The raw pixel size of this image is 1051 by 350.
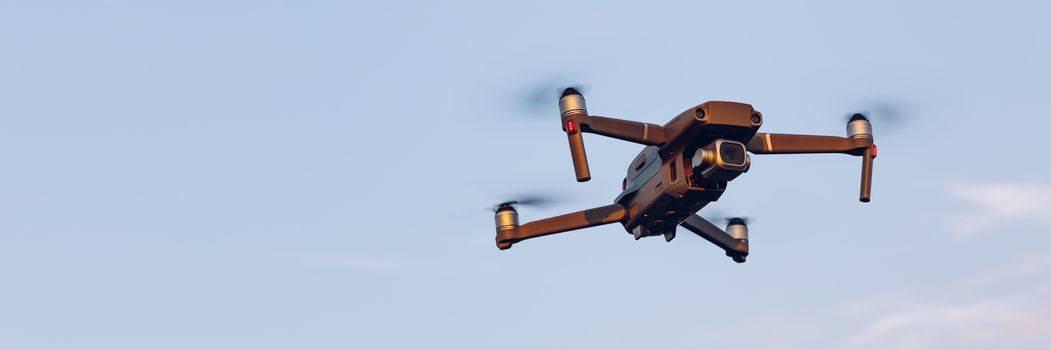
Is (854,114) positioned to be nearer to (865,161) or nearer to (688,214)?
(865,161)

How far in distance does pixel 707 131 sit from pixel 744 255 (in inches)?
412

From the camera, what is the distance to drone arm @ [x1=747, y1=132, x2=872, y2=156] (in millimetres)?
43594

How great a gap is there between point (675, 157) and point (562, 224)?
494 cm

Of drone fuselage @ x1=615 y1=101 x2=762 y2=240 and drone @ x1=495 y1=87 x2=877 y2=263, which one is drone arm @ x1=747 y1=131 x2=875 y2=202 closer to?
drone @ x1=495 y1=87 x2=877 y2=263

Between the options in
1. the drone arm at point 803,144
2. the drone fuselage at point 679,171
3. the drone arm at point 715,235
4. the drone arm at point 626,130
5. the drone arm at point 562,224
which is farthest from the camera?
the drone arm at point 715,235

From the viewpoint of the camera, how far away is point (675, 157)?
4269 centimetres

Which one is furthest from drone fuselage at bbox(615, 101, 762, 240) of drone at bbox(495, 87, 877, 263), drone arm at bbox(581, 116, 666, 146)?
drone arm at bbox(581, 116, 666, 146)

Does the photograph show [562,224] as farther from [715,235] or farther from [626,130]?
[715,235]

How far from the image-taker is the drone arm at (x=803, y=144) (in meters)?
43.6

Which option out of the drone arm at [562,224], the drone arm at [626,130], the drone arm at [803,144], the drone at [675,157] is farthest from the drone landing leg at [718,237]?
the drone arm at [626,130]

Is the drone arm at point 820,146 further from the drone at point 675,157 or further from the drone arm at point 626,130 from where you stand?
the drone arm at point 626,130

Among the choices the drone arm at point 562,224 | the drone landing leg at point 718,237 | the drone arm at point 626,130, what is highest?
the drone landing leg at point 718,237

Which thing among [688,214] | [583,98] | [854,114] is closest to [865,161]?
[854,114]

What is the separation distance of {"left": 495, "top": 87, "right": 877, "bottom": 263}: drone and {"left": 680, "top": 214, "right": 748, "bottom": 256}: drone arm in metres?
0.46
